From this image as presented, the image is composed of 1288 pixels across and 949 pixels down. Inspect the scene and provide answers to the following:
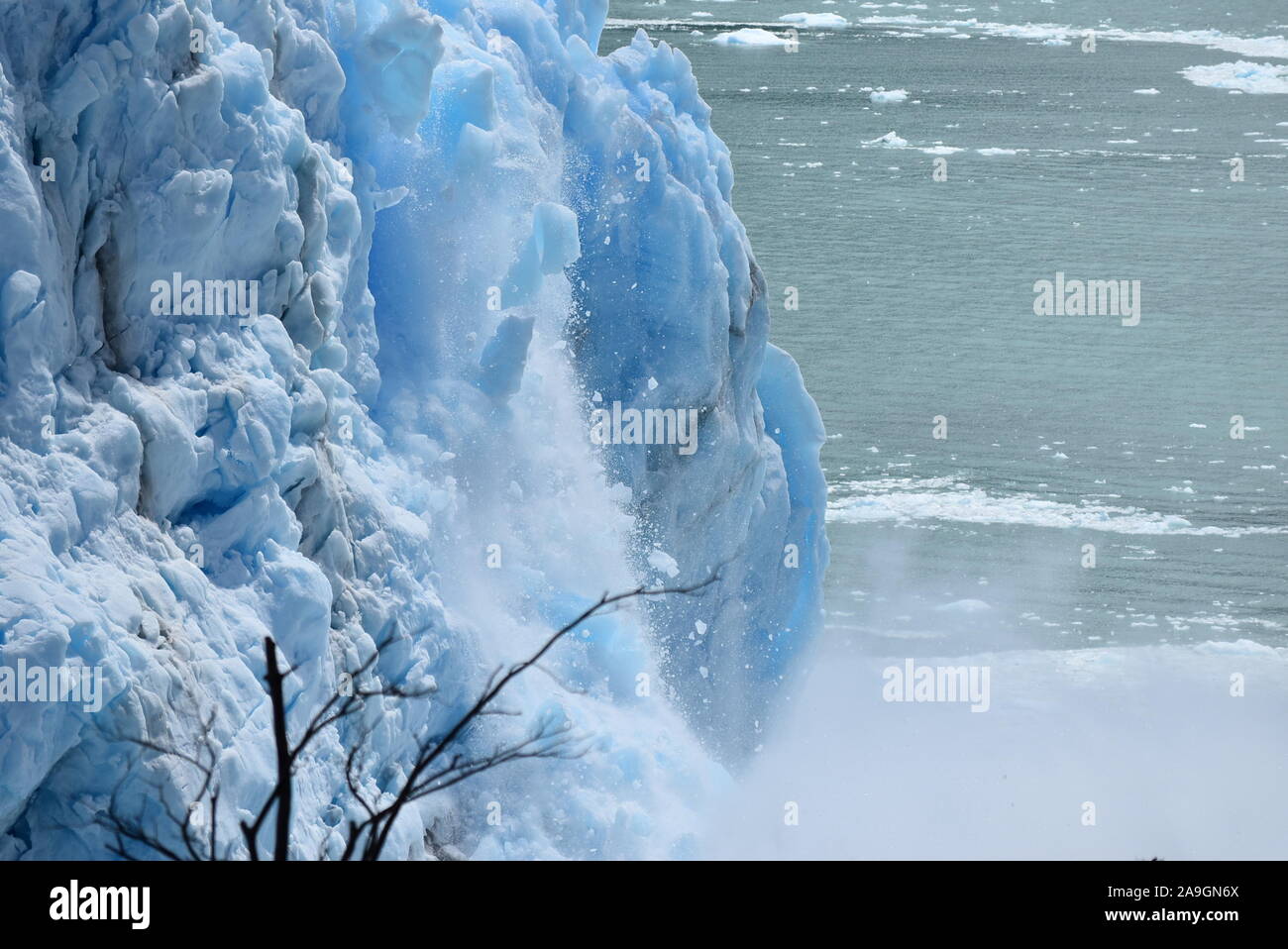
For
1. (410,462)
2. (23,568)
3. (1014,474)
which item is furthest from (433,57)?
(1014,474)

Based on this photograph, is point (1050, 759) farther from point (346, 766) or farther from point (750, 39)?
point (750, 39)

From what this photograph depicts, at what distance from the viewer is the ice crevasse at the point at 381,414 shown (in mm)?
6762

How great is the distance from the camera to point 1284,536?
24750mm

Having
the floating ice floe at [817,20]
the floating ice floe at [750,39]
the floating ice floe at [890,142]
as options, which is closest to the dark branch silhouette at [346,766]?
the floating ice floe at [890,142]

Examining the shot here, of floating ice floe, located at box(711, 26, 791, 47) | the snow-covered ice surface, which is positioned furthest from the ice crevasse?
floating ice floe, located at box(711, 26, 791, 47)

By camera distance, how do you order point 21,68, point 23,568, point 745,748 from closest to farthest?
point 23,568 < point 21,68 < point 745,748

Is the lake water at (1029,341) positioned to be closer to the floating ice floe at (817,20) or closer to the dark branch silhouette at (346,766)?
the floating ice floe at (817,20)

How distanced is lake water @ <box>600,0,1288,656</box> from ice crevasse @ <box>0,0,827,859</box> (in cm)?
902

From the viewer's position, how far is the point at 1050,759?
20031 millimetres

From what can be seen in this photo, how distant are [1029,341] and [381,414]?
22.4 metres

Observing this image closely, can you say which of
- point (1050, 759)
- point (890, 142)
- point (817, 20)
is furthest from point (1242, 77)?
point (1050, 759)
